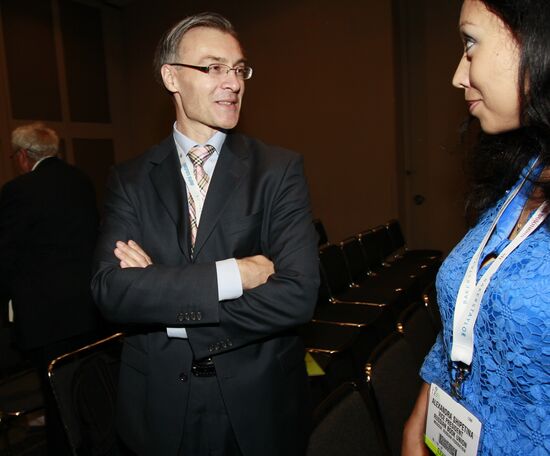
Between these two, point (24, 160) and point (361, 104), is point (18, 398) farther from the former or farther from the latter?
point (361, 104)

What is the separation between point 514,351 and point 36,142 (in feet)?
9.39

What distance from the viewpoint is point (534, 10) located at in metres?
0.89

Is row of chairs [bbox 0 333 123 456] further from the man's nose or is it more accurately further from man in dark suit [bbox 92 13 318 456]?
the man's nose

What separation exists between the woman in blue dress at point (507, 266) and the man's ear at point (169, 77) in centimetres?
102

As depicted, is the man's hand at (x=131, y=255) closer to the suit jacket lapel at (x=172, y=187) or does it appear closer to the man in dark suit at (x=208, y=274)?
the man in dark suit at (x=208, y=274)

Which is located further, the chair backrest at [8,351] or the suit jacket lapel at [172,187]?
the chair backrest at [8,351]

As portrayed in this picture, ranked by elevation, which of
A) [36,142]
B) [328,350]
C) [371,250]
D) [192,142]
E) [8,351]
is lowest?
[328,350]

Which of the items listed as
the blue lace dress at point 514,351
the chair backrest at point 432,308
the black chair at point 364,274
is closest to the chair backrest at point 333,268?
the black chair at point 364,274

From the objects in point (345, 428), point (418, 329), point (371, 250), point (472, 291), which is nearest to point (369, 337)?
point (371, 250)

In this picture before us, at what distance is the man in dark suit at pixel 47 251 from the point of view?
2.74m

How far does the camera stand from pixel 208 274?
1.43 meters

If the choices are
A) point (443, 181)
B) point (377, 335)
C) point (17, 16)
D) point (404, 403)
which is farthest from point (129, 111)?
point (404, 403)

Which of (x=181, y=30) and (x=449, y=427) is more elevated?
(x=181, y=30)

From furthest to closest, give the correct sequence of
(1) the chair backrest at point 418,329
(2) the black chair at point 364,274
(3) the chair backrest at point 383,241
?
1. (3) the chair backrest at point 383,241
2. (2) the black chair at point 364,274
3. (1) the chair backrest at point 418,329
